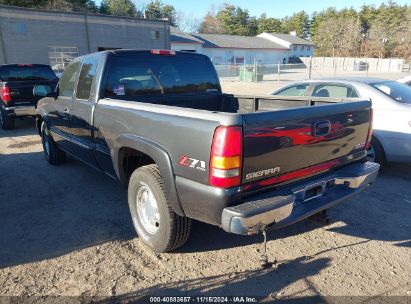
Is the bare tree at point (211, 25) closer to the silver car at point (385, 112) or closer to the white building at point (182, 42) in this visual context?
the white building at point (182, 42)

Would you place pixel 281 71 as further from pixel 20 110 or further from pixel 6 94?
pixel 6 94

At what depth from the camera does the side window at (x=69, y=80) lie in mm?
4707

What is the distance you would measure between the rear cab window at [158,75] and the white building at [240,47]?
40.2 meters

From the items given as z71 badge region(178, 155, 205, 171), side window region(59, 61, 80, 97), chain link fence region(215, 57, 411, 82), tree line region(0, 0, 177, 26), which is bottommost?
chain link fence region(215, 57, 411, 82)

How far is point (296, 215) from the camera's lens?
9.21ft

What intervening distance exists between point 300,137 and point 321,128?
268 millimetres

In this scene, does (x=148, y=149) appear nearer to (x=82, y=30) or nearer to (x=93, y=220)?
(x=93, y=220)

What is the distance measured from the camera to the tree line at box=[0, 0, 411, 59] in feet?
211

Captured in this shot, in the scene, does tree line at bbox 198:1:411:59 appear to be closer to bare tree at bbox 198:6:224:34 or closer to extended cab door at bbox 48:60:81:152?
bare tree at bbox 198:6:224:34

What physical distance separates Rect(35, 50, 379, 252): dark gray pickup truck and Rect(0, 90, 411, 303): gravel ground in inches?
13.9

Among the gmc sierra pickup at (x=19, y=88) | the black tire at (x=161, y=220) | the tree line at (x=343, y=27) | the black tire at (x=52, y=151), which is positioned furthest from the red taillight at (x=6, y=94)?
the tree line at (x=343, y=27)

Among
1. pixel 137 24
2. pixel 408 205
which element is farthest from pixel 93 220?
pixel 137 24

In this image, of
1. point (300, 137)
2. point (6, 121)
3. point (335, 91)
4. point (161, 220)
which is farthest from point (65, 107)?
point (6, 121)

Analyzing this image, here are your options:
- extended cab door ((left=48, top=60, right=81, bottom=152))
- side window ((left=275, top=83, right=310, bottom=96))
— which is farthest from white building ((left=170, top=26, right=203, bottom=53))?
extended cab door ((left=48, top=60, right=81, bottom=152))
